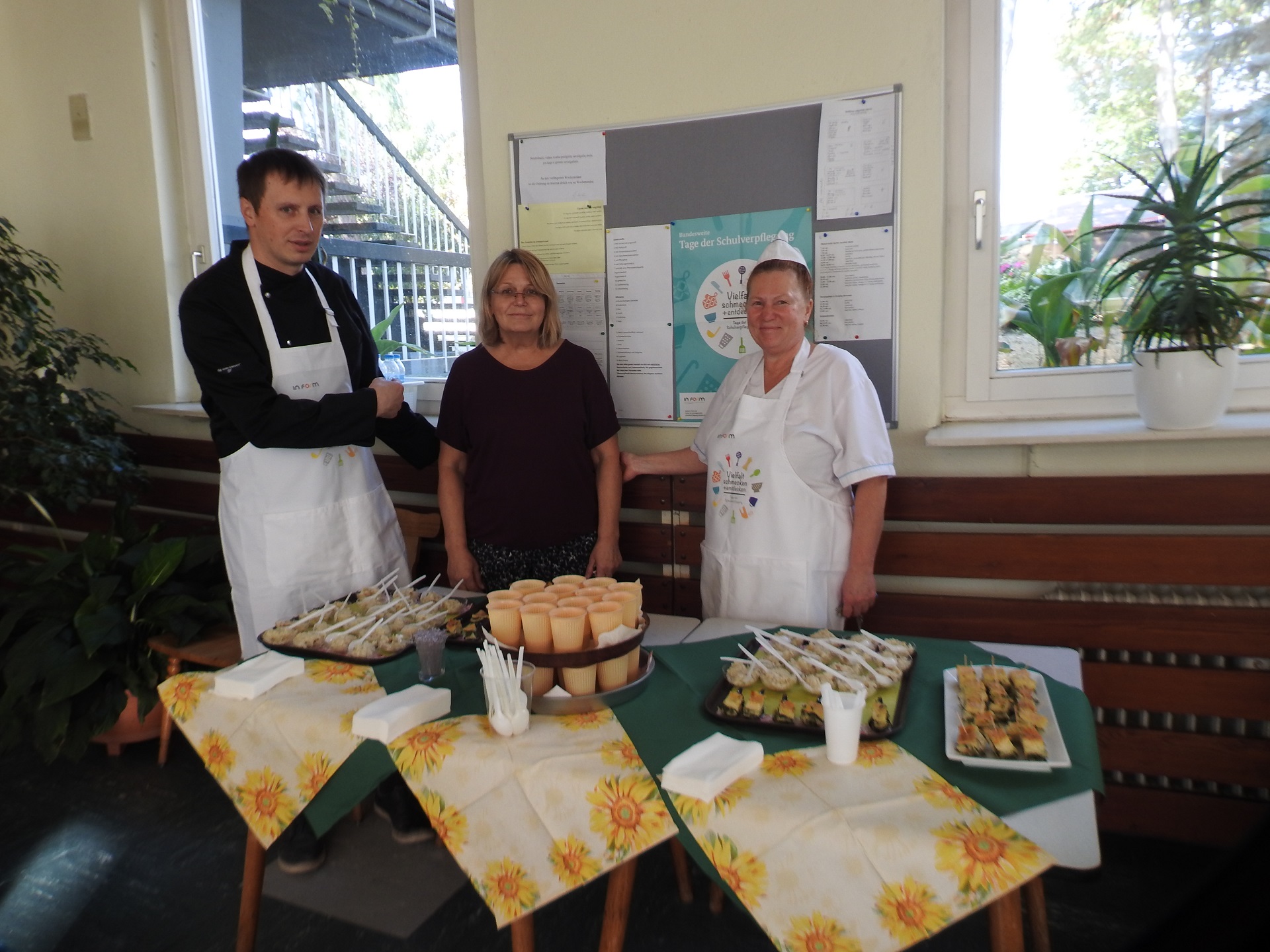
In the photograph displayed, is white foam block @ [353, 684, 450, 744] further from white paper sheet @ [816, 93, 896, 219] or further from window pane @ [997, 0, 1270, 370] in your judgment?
window pane @ [997, 0, 1270, 370]

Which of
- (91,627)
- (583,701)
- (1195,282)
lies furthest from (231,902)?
(1195,282)

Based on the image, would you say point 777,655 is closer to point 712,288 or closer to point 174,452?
point 712,288

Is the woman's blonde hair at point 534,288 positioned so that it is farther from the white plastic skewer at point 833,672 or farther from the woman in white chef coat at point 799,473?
the white plastic skewer at point 833,672

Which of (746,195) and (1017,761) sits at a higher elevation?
(746,195)

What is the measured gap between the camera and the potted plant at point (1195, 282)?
2164mm

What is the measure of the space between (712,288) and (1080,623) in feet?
4.86

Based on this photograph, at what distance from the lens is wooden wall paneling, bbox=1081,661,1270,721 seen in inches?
87.9

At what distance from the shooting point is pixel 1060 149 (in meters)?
2.51

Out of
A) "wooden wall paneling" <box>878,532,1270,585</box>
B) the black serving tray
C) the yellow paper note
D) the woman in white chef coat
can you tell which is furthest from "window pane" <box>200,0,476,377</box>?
"wooden wall paneling" <box>878,532,1270,585</box>

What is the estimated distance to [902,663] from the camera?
167 centimetres

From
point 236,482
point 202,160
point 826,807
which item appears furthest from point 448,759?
point 202,160

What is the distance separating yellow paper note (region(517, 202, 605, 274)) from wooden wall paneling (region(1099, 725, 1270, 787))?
2140 millimetres

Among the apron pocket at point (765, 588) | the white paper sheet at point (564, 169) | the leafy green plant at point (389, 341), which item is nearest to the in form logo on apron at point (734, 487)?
the apron pocket at point (765, 588)

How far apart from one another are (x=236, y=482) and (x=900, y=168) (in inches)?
83.9
